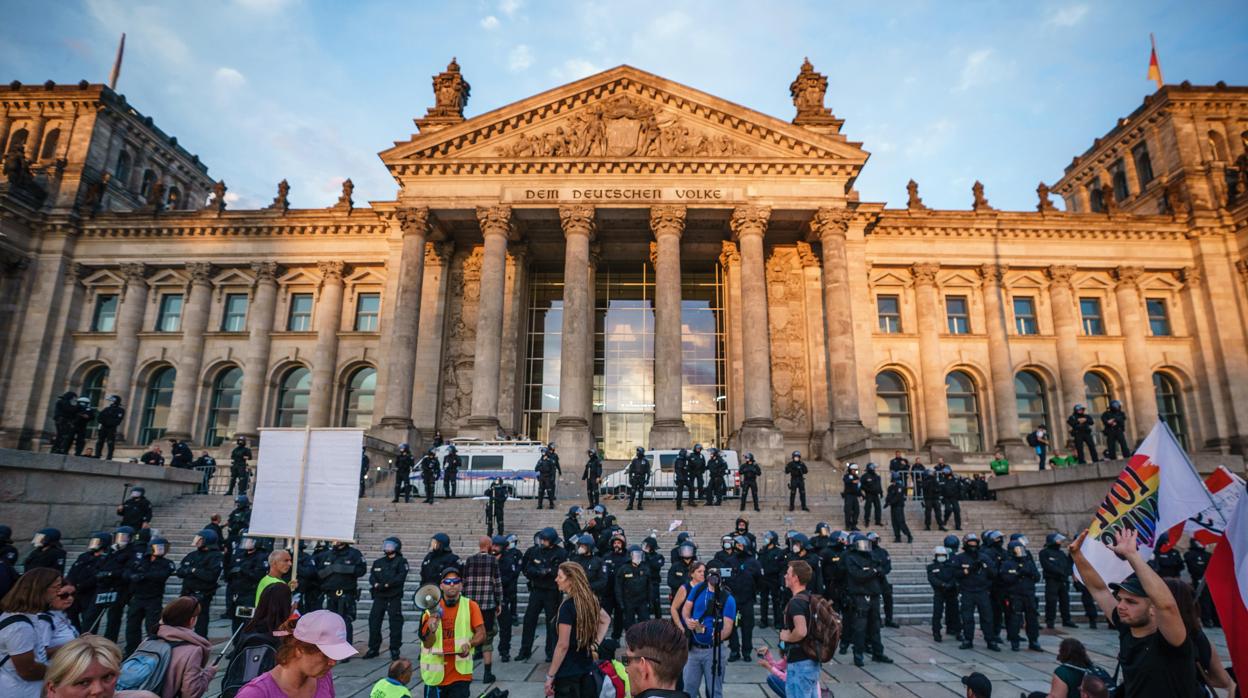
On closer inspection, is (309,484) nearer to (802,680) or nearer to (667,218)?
(802,680)

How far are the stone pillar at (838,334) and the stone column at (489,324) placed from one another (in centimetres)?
1323

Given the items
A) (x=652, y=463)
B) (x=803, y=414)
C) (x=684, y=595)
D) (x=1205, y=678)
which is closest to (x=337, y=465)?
(x=684, y=595)

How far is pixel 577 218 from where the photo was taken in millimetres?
27297

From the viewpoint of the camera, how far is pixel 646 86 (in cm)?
2858

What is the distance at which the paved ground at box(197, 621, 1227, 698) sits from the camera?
25.5 feet

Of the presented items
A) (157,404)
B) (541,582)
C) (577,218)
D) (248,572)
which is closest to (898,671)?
(541,582)

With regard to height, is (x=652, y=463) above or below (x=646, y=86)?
below

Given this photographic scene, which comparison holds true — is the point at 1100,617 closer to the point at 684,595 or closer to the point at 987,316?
the point at 684,595

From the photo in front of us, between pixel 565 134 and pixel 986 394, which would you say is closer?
pixel 565 134

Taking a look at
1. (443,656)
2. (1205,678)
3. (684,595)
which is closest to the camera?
(1205,678)

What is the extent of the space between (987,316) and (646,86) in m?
20.0

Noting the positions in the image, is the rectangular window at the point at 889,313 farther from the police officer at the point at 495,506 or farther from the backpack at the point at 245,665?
the backpack at the point at 245,665

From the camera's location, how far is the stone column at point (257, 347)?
1254 inches

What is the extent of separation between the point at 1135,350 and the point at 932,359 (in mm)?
10112
